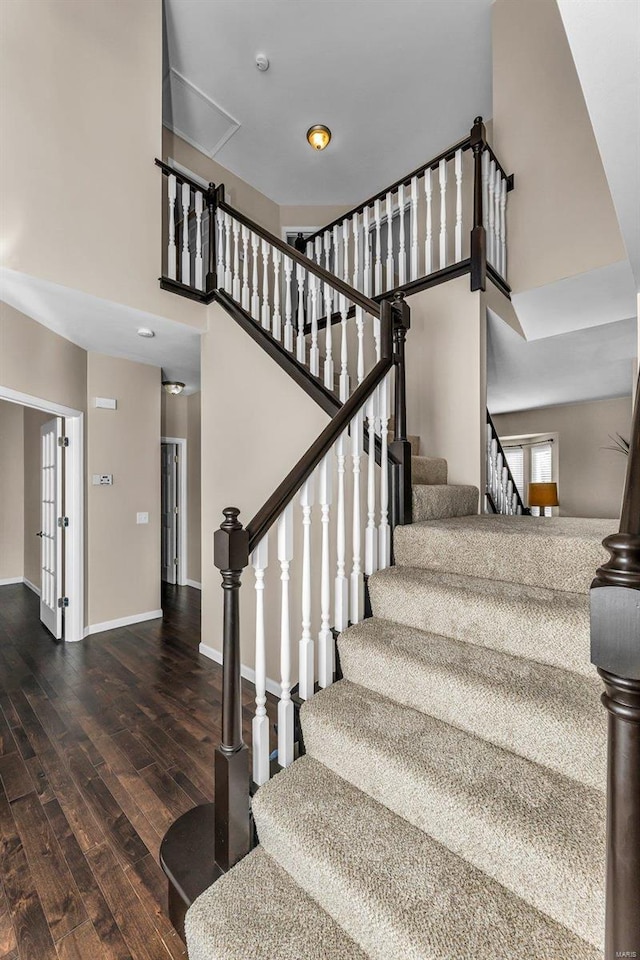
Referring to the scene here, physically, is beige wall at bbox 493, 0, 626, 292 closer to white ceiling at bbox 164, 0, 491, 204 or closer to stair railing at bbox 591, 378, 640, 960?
white ceiling at bbox 164, 0, 491, 204

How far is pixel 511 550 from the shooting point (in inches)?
72.4

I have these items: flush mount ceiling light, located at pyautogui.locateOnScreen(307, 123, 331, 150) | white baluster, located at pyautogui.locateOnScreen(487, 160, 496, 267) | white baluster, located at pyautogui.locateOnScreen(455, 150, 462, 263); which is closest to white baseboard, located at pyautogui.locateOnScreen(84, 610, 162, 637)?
white baluster, located at pyautogui.locateOnScreen(455, 150, 462, 263)

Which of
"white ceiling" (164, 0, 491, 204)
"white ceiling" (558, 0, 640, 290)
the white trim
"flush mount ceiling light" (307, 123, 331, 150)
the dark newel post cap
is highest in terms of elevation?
"white ceiling" (164, 0, 491, 204)

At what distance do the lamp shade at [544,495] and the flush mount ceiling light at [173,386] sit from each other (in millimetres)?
4308

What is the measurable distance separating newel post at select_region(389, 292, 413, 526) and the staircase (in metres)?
0.01

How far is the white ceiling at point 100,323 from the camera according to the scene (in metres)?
2.83

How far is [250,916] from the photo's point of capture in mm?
1133

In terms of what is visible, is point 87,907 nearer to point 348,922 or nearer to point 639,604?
point 348,922

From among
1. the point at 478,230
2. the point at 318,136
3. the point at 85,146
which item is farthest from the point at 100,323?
the point at 318,136

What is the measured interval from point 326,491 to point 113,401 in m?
3.39

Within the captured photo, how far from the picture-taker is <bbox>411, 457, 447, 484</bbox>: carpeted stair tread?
272 cm

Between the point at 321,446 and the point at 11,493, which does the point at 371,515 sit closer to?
the point at 321,446

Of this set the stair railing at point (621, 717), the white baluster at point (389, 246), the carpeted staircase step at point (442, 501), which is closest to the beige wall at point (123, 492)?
the white baluster at point (389, 246)

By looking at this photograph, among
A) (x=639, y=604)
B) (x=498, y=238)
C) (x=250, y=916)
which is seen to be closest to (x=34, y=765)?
(x=250, y=916)
